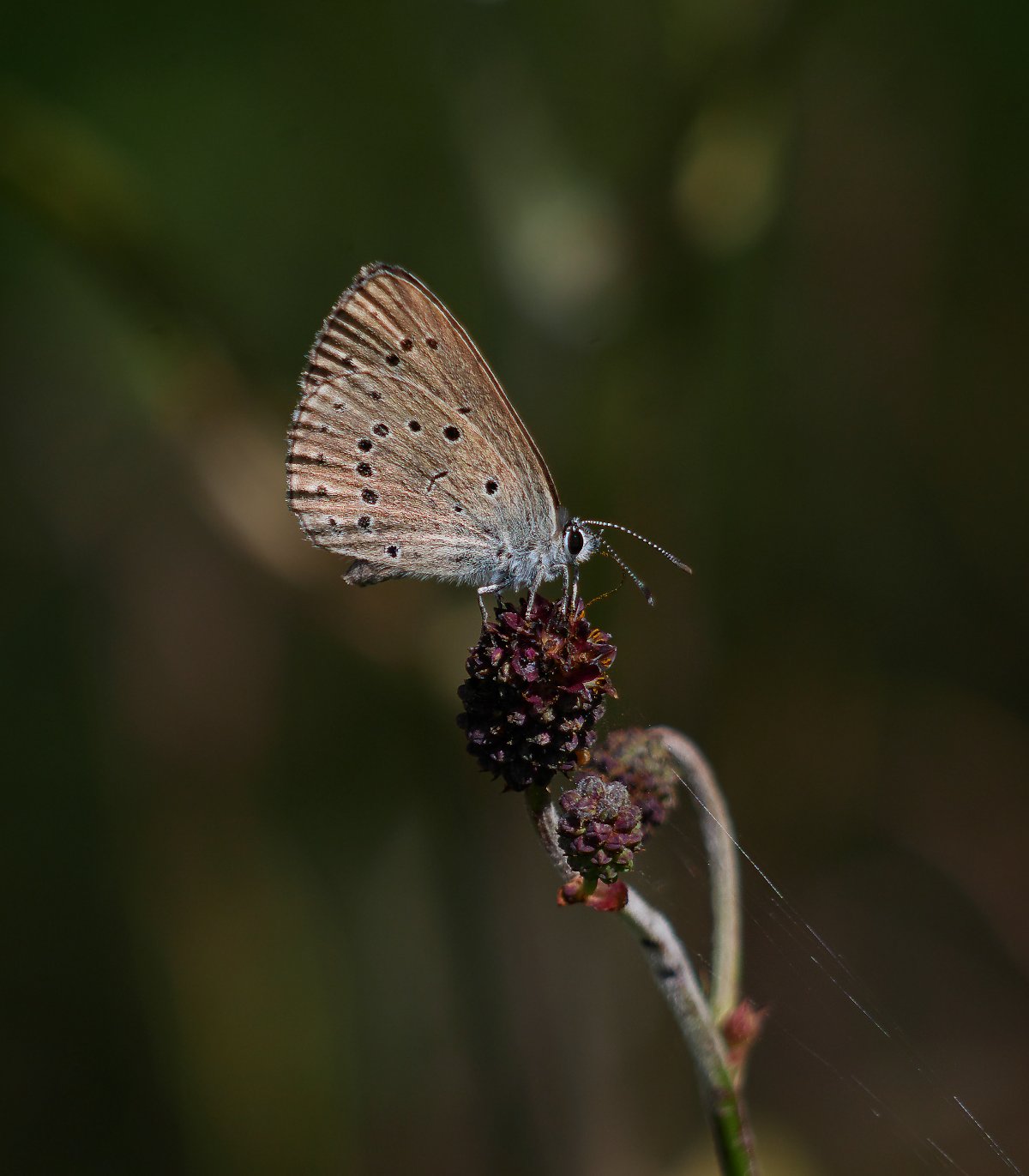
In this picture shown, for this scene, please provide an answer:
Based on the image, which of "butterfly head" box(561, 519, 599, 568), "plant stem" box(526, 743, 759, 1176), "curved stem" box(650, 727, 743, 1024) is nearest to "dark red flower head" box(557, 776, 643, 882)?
"plant stem" box(526, 743, 759, 1176)

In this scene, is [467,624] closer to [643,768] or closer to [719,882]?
[643,768]

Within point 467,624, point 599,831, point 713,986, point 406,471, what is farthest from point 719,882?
point 467,624

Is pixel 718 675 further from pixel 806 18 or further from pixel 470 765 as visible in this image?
pixel 806 18

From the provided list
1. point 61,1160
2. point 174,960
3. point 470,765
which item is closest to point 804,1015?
point 470,765

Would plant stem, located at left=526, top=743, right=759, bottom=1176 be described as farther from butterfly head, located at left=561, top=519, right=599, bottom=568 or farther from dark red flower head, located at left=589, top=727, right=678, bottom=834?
butterfly head, located at left=561, top=519, right=599, bottom=568

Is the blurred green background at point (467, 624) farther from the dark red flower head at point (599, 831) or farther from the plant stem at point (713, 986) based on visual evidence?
the dark red flower head at point (599, 831)

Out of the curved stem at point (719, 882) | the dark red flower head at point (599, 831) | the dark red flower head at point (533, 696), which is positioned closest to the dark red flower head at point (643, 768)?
the curved stem at point (719, 882)
